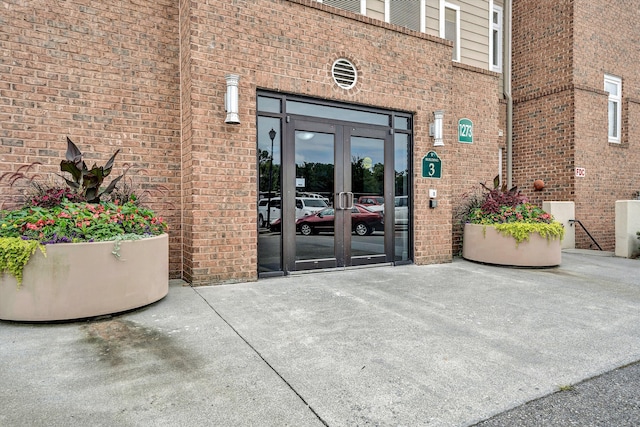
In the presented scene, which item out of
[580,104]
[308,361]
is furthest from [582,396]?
[580,104]

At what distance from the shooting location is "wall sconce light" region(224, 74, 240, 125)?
4.71 m

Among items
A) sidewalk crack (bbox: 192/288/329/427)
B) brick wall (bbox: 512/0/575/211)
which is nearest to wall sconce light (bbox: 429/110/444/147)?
brick wall (bbox: 512/0/575/211)

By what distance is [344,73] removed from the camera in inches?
226

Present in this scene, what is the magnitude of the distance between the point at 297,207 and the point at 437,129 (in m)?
2.77

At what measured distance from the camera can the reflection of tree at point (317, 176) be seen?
18.0 ft

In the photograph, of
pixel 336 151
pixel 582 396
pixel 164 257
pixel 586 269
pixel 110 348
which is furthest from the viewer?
pixel 586 269

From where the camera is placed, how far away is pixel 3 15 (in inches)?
166

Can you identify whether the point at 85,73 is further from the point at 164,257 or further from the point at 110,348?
the point at 110,348

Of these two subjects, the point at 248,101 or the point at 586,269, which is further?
the point at 586,269

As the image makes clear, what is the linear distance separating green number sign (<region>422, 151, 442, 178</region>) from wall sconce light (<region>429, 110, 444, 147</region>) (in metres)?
0.19

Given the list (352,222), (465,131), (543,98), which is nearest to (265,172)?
(352,222)

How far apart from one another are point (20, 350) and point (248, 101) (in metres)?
3.49

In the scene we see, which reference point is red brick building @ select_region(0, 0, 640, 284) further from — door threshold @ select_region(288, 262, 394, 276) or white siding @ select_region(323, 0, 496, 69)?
white siding @ select_region(323, 0, 496, 69)

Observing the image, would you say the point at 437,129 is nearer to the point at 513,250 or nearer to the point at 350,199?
the point at 350,199
